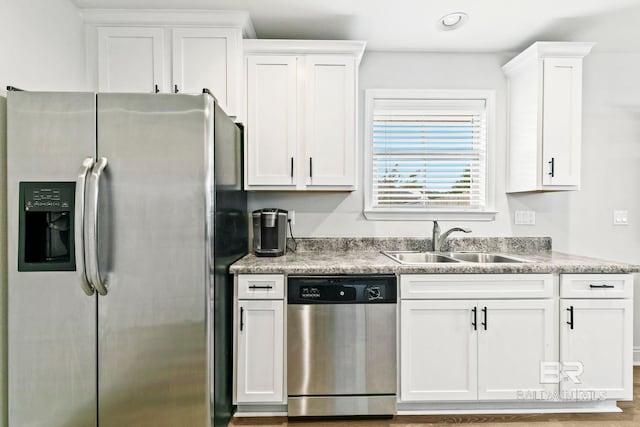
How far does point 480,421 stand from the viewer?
6.78ft

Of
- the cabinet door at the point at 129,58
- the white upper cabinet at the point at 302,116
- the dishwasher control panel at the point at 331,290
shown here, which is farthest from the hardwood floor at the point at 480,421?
the cabinet door at the point at 129,58

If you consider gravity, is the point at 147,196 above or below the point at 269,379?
above

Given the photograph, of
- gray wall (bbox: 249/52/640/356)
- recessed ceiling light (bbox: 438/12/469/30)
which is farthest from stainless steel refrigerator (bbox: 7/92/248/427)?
recessed ceiling light (bbox: 438/12/469/30)

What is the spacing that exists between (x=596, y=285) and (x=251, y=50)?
2.56 m

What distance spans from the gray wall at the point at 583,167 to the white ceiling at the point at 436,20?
14cm

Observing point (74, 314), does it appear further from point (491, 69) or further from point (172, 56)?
point (491, 69)

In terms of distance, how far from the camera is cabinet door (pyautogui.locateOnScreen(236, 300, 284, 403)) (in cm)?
200

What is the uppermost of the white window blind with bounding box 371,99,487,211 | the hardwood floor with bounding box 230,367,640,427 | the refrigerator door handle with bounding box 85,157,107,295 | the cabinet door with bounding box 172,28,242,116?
the cabinet door with bounding box 172,28,242,116

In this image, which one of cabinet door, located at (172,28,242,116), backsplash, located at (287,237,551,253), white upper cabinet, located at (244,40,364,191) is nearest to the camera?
cabinet door, located at (172,28,242,116)

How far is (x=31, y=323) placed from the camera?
1.63 m

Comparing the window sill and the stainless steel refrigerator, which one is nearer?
the stainless steel refrigerator

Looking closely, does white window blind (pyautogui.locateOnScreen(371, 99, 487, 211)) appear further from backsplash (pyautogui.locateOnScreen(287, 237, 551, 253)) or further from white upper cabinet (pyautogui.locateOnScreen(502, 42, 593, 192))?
white upper cabinet (pyautogui.locateOnScreen(502, 42, 593, 192))

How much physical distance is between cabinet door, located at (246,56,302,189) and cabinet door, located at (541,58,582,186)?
5.60 ft

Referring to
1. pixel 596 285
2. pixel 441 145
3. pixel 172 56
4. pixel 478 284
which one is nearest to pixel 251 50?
pixel 172 56
